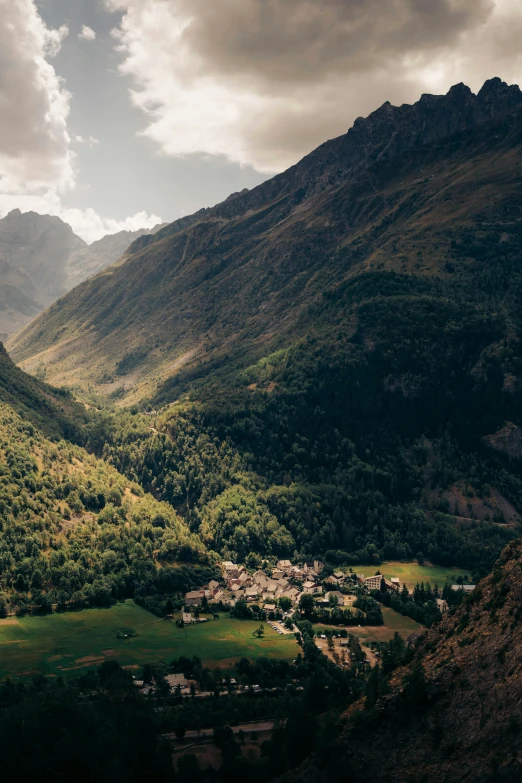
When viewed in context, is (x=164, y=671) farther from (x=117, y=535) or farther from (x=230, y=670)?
(x=117, y=535)

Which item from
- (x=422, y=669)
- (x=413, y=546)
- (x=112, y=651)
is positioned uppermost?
(x=422, y=669)

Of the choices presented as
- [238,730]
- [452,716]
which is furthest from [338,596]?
[452,716]

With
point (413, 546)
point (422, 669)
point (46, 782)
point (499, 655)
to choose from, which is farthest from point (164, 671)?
point (413, 546)

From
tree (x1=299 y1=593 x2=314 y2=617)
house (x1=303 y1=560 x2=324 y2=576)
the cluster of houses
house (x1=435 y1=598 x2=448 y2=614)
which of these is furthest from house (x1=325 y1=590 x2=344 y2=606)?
house (x1=435 y1=598 x2=448 y2=614)

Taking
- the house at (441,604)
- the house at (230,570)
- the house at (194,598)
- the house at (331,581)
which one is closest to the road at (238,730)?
the house at (441,604)

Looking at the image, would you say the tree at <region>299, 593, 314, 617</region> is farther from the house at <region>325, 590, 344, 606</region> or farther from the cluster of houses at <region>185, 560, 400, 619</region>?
the house at <region>325, 590, 344, 606</region>

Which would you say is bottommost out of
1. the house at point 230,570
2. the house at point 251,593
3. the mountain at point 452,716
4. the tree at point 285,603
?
the tree at point 285,603

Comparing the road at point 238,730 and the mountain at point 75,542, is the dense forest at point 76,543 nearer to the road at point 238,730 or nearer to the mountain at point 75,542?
the mountain at point 75,542
